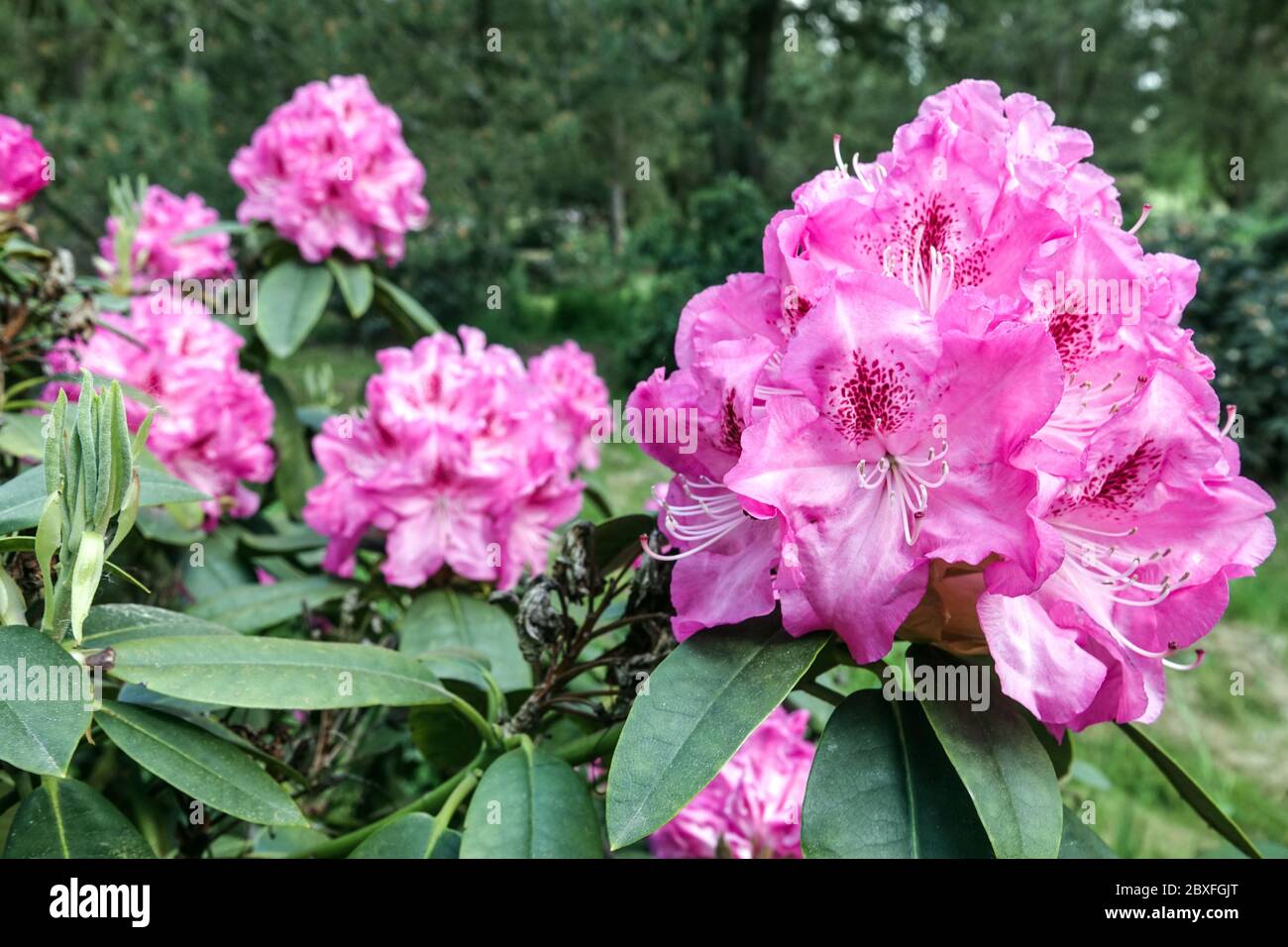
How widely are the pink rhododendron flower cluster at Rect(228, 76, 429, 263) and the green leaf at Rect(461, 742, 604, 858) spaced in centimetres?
131

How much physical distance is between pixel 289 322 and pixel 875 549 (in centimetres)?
134

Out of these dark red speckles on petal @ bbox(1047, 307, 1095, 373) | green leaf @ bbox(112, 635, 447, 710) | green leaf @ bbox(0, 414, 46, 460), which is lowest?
green leaf @ bbox(112, 635, 447, 710)

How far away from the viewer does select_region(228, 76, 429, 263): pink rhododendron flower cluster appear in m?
1.87

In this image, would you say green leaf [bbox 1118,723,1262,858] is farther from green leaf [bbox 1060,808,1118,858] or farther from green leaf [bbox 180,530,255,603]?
green leaf [bbox 180,530,255,603]

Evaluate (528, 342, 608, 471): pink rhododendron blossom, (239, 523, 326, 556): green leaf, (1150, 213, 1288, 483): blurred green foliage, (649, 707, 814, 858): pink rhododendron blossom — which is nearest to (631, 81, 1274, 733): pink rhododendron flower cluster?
(649, 707, 814, 858): pink rhododendron blossom

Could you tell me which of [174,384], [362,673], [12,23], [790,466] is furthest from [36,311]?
[12,23]

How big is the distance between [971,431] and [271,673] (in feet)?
1.61

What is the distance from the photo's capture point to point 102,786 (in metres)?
1.02

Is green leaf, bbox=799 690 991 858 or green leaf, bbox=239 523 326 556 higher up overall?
green leaf, bbox=799 690 991 858

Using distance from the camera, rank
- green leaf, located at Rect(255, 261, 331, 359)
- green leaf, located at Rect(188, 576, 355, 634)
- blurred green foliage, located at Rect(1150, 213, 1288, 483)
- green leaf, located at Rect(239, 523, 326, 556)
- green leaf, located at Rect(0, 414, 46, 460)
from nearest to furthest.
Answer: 1. green leaf, located at Rect(0, 414, 46, 460)
2. green leaf, located at Rect(188, 576, 355, 634)
3. green leaf, located at Rect(239, 523, 326, 556)
4. green leaf, located at Rect(255, 261, 331, 359)
5. blurred green foliage, located at Rect(1150, 213, 1288, 483)

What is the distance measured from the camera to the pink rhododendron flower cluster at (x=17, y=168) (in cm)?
126

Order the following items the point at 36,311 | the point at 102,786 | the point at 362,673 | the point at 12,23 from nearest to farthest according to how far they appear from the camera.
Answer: the point at 362,673 → the point at 102,786 → the point at 36,311 → the point at 12,23

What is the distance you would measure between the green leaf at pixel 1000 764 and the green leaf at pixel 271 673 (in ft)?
1.21
